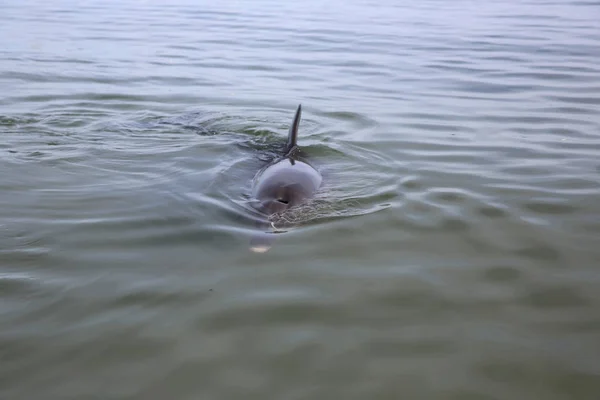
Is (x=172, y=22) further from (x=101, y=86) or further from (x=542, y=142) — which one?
(x=542, y=142)

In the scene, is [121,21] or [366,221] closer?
[366,221]

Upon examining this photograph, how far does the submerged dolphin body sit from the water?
5.7 inches

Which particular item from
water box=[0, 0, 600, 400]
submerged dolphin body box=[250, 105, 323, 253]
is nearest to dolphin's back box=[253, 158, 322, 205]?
submerged dolphin body box=[250, 105, 323, 253]

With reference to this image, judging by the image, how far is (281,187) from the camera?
492cm

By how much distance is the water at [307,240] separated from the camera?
2.91 metres

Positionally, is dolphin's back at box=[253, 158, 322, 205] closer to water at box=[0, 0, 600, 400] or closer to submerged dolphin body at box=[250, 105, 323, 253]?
submerged dolphin body at box=[250, 105, 323, 253]

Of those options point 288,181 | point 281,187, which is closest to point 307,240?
point 281,187

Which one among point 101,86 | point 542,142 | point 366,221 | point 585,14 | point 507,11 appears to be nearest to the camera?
point 366,221

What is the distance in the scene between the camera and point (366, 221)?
4.57 m

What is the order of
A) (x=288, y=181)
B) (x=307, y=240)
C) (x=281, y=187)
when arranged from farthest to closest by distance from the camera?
(x=288, y=181) → (x=281, y=187) → (x=307, y=240)

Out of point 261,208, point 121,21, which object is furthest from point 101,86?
point 121,21

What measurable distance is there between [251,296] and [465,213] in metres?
1.95

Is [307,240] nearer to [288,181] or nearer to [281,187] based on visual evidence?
[281,187]

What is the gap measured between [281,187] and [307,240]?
80 cm
